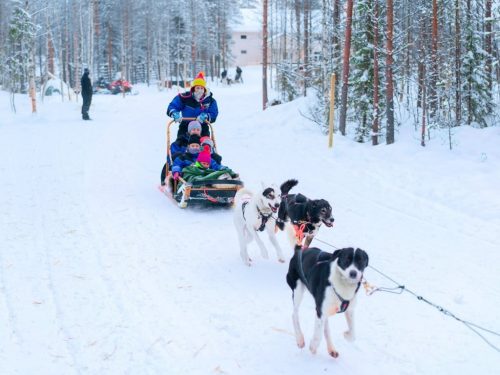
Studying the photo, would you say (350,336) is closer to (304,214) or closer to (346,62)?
(304,214)

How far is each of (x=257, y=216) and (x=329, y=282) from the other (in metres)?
2.20

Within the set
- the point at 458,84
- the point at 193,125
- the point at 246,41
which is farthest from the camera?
the point at 246,41

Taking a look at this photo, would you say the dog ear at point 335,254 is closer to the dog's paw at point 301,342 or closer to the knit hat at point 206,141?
the dog's paw at point 301,342

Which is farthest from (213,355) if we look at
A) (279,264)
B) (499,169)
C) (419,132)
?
(419,132)

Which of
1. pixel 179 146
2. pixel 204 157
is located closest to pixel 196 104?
pixel 179 146

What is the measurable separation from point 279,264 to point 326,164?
5381 millimetres

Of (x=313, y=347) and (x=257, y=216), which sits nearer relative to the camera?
(x=313, y=347)

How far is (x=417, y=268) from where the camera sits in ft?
18.9

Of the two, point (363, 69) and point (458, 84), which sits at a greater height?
point (363, 69)

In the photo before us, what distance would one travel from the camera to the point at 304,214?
556 centimetres

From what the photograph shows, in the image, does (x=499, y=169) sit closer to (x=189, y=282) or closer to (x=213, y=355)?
(x=189, y=282)

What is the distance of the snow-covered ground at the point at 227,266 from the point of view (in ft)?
13.1

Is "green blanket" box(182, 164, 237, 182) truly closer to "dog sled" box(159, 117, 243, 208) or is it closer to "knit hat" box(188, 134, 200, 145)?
"dog sled" box(159, 117, 243, 208)

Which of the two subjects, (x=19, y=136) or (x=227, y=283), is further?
(x=19, y=136)
